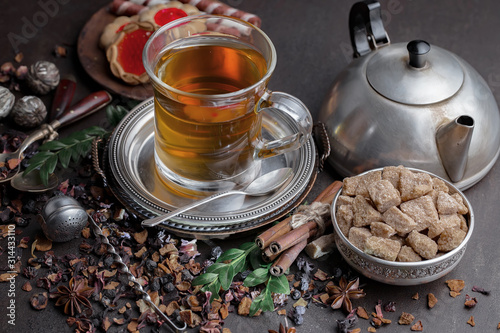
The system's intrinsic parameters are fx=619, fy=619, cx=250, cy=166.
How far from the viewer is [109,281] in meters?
1.53

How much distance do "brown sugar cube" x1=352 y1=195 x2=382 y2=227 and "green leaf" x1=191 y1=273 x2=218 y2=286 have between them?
0.37 metres

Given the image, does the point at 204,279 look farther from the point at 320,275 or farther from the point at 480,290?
the point at 480,290

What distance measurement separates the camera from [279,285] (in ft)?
4.92

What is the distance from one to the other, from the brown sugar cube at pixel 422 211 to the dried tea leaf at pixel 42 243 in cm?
89

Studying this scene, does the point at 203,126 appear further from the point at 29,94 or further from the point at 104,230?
the point at 29,94

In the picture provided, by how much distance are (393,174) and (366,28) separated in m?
0.54

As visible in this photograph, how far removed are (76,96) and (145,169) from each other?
476 mm

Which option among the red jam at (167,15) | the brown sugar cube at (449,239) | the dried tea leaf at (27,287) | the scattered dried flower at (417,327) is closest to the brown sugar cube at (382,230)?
the brown sugar cube at (449,239)

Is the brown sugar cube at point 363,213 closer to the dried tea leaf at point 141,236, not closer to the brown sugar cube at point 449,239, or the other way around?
the brown sugar cube at point 449,239

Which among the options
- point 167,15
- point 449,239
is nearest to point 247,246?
point 449,239

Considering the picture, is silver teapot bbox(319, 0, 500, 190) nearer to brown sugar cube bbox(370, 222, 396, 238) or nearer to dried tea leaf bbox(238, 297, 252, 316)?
brown sugar cube bbox(370, 222, 396, 238)

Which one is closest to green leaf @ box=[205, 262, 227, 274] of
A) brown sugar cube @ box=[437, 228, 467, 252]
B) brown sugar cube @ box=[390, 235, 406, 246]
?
brown sugar cube @ box=[390, 235, 406, 246]

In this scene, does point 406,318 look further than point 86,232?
No

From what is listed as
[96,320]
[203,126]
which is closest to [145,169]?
[203,126]
